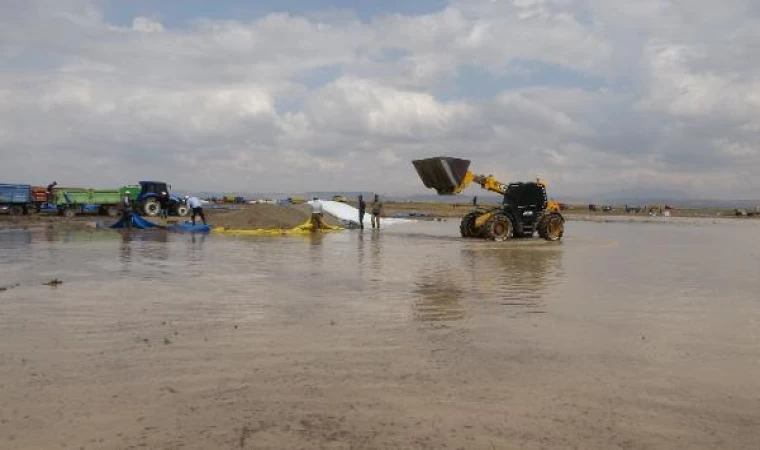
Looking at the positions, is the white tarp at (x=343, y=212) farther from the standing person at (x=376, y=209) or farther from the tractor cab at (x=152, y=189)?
the tractor cab at (x=152, y=189)

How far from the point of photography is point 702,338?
8031 millimetres

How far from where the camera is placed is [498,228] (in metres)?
25.1

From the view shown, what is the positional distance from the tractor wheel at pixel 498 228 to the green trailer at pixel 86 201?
25.7 meters

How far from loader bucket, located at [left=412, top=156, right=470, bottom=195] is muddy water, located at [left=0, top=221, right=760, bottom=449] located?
39.9ft

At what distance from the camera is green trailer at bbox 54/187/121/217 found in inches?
1559

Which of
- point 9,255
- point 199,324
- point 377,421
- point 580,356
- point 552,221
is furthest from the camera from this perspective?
point 552,221

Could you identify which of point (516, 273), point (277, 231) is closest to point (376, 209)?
point (277, 231)

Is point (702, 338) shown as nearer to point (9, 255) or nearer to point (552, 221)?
point (9, 255)

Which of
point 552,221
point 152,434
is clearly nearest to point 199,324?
point 152,434

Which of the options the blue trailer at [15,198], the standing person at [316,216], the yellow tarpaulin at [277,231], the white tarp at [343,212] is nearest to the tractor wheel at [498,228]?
the standing person at [316,216]

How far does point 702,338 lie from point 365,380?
4.58m

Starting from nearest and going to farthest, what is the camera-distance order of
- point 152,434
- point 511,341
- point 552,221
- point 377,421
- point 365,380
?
point 152,434 → point 377,421 → point 365,380 → point 511,341 → point 552,221

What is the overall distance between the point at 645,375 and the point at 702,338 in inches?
87.0

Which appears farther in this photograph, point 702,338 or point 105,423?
point 702,338
